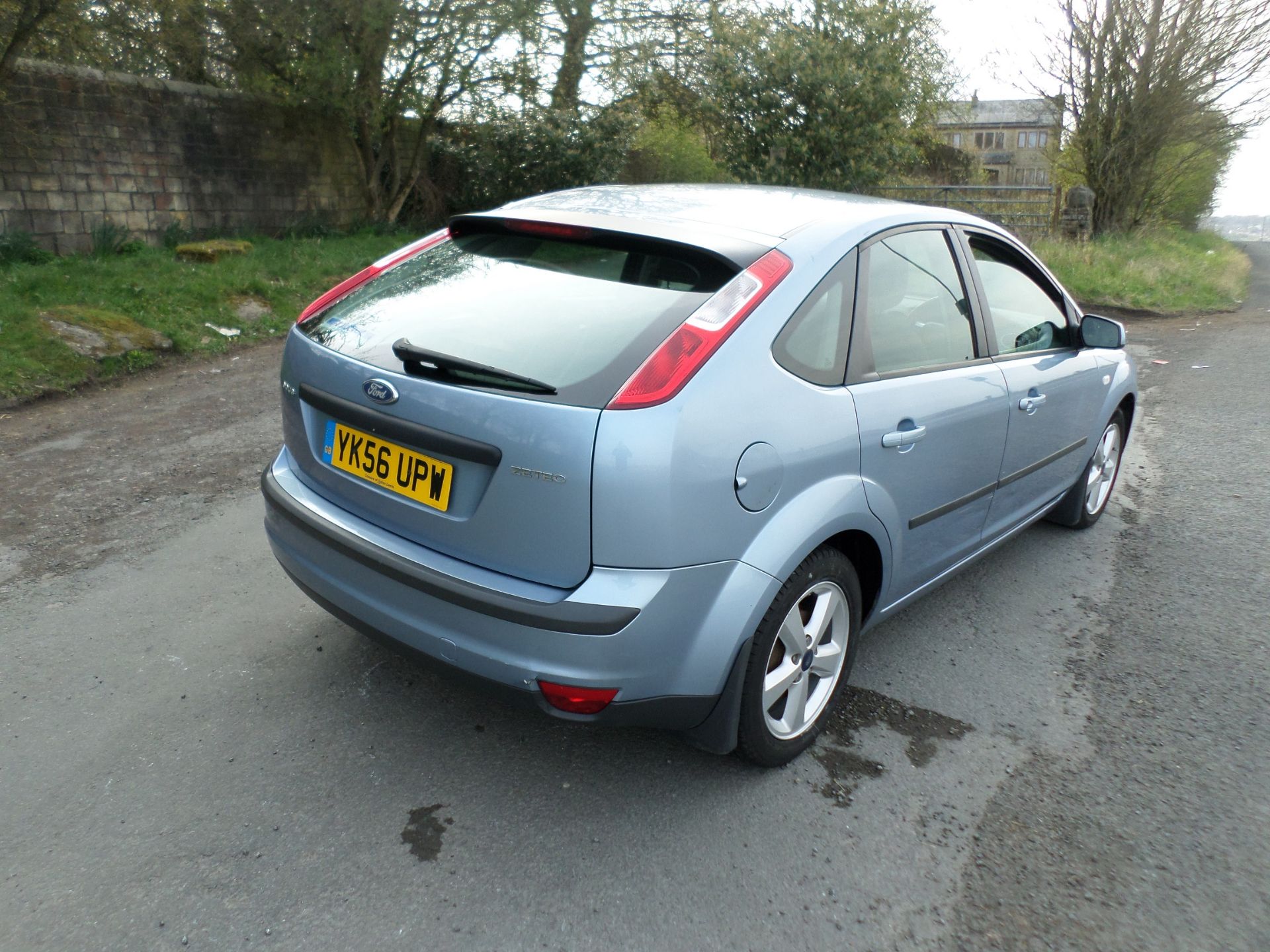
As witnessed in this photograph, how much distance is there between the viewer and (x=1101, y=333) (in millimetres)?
4133

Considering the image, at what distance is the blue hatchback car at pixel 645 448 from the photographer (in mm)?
2268

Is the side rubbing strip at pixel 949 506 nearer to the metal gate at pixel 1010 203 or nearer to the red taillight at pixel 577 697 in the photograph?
the red taillight at pixel 577 697

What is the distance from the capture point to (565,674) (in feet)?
7.51

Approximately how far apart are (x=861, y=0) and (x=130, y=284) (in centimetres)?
1475

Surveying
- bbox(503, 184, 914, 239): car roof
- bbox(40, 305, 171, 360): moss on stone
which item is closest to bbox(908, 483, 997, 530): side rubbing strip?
bbox(503, 184, 914, 239): car roof

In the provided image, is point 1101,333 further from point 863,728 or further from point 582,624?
point 582,624

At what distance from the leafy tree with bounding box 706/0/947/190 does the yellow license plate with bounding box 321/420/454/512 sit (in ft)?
49.8

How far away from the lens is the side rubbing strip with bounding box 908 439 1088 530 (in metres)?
3.12

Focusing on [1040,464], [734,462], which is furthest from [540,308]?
[1040,464]

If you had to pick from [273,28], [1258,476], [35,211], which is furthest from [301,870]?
[273,28]

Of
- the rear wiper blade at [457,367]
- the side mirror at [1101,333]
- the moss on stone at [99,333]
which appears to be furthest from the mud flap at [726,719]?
the moss on stone at [99,333]

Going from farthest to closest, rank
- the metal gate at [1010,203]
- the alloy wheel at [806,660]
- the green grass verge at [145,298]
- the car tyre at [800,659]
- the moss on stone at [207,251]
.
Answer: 1. the metal gate at [1010,203]
2. the moss on stone at [207,251]
3. the green grass verge at [145,298]
4. the alloy wheel at [806,660]
5. the car tyre at [800,659]

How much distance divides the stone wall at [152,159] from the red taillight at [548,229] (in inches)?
367

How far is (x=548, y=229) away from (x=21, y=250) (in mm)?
9377
